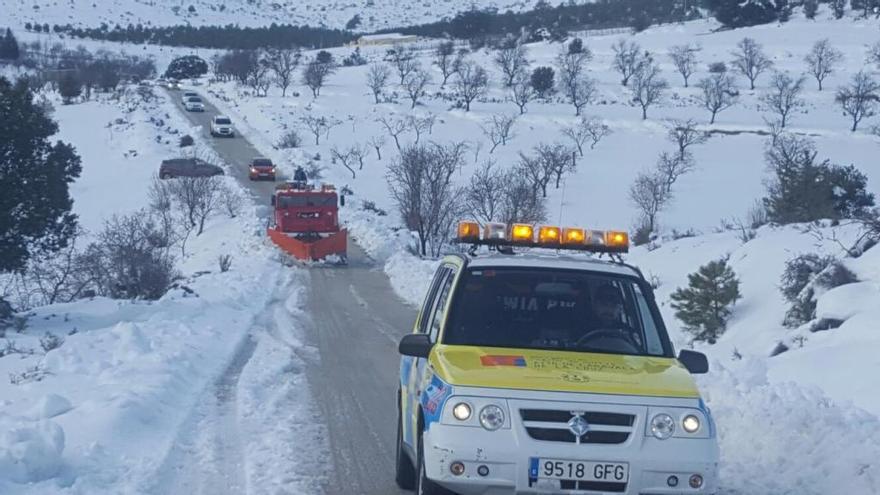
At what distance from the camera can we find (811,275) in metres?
18.6

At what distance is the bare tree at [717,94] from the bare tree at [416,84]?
22.0m

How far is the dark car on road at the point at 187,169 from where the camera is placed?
54.6 metres

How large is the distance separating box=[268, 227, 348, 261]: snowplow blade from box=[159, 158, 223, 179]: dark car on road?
75.7 feet

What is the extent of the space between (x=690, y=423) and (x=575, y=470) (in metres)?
0.77

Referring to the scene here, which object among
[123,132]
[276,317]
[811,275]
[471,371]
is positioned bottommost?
[123,132]

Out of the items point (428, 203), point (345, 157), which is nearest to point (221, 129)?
point (345, 157)

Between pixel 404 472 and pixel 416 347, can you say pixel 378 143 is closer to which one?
pixel 404 472

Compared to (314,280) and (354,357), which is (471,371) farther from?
(314,280)

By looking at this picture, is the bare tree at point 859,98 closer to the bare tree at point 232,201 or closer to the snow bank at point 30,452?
the bare tree at point 232,201

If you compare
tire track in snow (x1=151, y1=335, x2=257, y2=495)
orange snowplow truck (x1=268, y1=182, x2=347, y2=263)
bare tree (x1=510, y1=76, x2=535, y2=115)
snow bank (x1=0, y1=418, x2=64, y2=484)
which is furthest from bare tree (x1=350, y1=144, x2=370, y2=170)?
snow bank (x1=0, y1=418, x2=64, y2=484)

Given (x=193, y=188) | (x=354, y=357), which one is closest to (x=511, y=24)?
(x=193, y=188)

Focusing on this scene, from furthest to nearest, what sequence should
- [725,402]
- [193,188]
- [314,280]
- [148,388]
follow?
[193,188], [314,280], [148,388], [725,402]

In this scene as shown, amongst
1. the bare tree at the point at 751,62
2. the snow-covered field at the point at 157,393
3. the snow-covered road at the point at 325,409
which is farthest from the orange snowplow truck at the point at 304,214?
the bare tree at the point at 751,62

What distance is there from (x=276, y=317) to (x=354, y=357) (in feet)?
16.2
